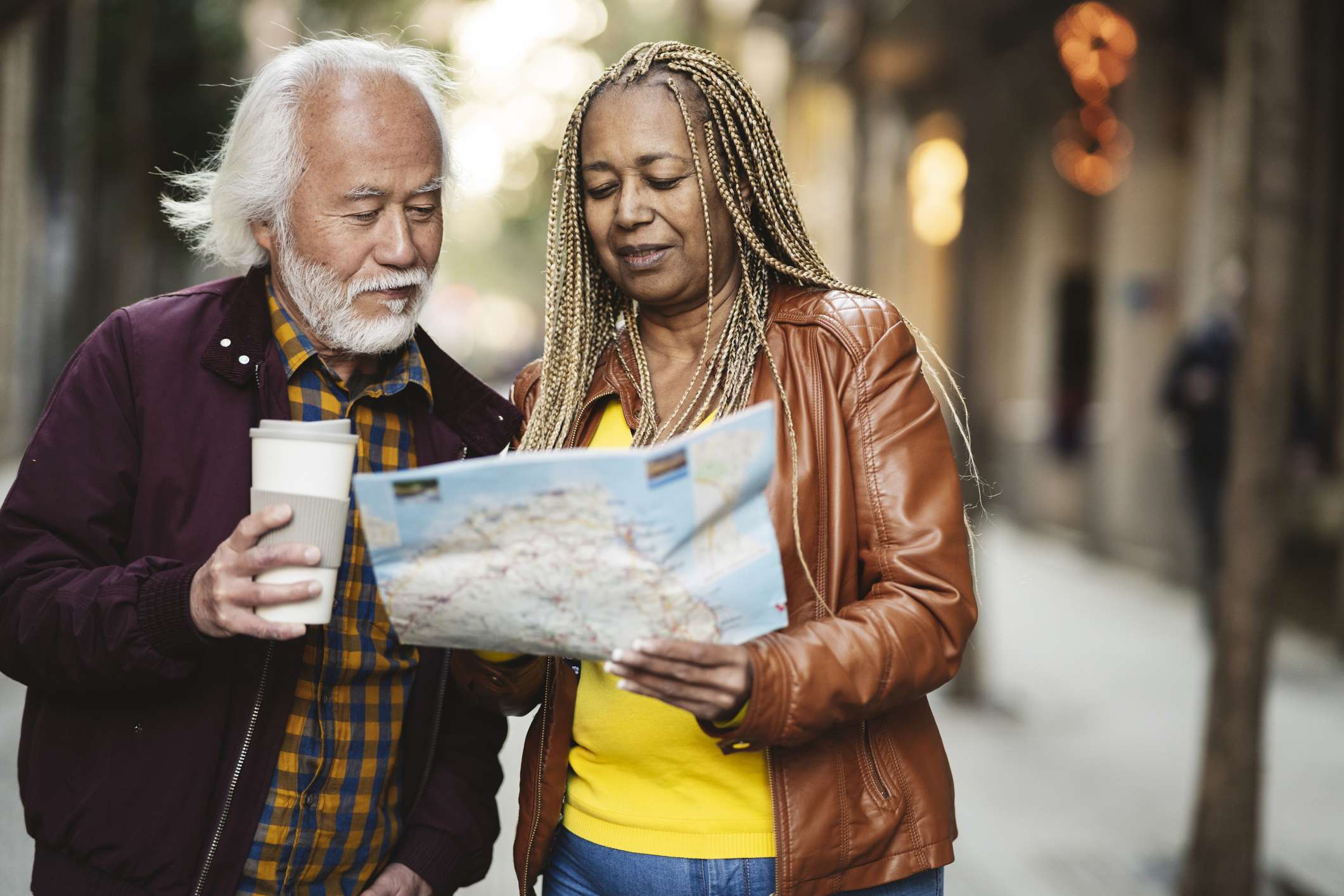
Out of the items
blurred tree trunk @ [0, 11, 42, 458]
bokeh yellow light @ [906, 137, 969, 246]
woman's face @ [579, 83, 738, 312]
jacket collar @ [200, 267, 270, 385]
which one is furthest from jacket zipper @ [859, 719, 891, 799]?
blurred tree trunk @ [0, 11, 42, 458]

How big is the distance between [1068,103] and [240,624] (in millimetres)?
13744

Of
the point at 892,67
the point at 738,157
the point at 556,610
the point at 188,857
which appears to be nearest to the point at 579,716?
the point at 556,610

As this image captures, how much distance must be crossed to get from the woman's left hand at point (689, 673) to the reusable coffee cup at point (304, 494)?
1.39ft

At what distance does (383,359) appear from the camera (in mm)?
2453

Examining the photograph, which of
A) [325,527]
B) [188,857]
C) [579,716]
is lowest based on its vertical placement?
[188,857]

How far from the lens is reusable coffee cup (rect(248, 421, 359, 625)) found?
1777 mm

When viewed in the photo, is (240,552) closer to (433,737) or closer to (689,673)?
(689,673)

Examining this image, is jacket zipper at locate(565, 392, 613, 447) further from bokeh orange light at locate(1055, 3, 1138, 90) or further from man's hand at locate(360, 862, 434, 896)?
bokeh orange light at locate(1055, 3, 1138, 90)

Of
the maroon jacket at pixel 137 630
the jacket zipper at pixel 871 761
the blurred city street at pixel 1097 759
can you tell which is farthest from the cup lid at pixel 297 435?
the blurred city street at pixel 1097 759

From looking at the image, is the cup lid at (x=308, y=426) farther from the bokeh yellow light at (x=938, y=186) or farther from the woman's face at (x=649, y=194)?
the bokeh yellow light at (x=938, y=186)

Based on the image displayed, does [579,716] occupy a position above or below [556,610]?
below

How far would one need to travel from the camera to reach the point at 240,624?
1.80 metres

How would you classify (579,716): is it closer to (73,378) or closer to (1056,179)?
(73,378)

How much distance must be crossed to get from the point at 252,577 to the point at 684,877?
830mm
